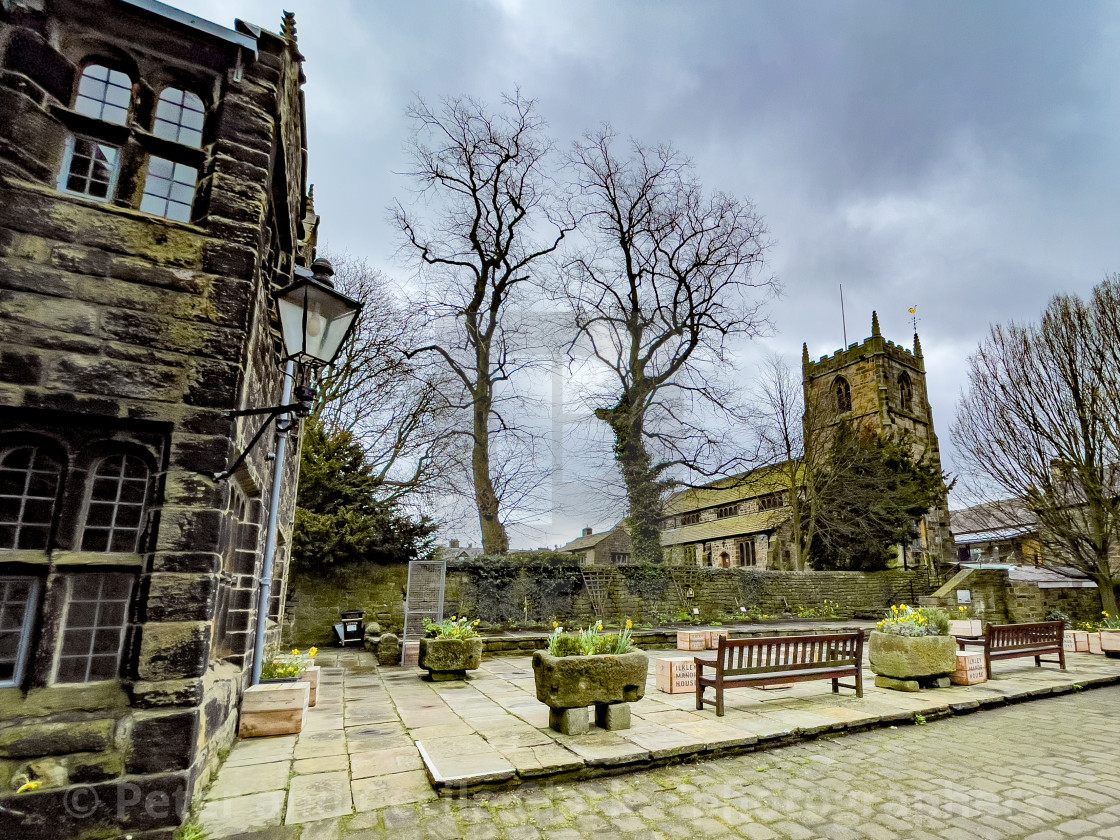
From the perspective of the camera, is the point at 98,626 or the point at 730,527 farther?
the point at 730,527

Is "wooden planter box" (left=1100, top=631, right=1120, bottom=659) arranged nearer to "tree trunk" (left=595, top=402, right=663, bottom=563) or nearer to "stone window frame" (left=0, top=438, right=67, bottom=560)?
"tree trunk" (left=595, top=402, right=663, bottom=563)

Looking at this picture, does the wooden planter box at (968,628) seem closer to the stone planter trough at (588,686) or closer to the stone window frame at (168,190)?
the stone planter trough at (588,686)

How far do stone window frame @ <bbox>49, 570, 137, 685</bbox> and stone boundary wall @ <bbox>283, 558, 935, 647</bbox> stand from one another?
29.2ft

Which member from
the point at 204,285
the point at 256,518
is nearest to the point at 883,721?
the point at 256,518

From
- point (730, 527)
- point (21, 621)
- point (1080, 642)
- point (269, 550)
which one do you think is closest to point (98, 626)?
point (21, 621)

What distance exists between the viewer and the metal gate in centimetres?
1031

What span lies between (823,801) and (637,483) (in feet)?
49.4

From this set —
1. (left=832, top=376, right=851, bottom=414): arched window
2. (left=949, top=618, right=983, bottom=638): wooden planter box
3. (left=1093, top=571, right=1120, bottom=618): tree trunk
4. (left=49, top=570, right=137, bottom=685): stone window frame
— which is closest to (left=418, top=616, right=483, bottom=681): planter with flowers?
(left=49, top=570, right=137, bottom=685): stone window frame

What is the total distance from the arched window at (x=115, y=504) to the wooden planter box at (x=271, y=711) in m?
2.28

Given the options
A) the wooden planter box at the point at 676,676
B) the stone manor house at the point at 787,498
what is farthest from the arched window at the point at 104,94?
the stone manor house at the point at 787,498

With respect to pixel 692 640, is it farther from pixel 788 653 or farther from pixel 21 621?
pixel 21 621

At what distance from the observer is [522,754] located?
4.54 meters

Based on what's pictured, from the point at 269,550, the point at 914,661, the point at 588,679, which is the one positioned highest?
the point at 269,550

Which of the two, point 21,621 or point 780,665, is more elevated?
point 21,621
